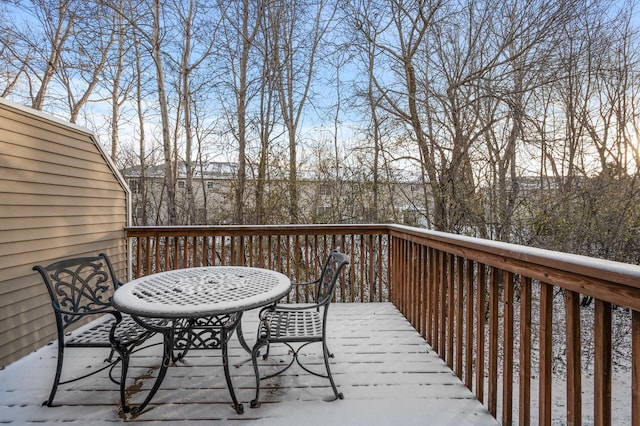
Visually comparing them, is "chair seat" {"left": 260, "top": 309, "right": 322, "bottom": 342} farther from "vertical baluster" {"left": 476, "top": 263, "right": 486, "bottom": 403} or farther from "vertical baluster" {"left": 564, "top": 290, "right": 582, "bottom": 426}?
"vertical baluster" {"left": 564, "top": 290, "right": 582, "bottom": 426}

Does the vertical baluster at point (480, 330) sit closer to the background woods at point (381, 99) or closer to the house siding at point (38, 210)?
the house siding at point (38, 210)

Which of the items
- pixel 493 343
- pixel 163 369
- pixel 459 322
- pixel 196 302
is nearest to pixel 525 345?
Result: pixel 493 343

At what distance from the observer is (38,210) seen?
110 inches

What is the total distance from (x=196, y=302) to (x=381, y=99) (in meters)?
5.41

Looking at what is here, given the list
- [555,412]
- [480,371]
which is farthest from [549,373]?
[555,412]

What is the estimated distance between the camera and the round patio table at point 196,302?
64.9 inches

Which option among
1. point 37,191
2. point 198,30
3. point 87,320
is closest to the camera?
point 37,191

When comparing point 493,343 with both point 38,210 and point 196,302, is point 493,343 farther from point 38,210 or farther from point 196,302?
point 38,210

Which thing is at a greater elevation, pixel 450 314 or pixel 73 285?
pixel 73 285

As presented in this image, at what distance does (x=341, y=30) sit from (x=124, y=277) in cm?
598

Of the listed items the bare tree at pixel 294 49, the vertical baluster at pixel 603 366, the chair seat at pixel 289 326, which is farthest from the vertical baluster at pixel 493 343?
the bare tree at pixel 294 49

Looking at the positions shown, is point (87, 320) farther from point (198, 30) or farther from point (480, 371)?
point (198, 30)

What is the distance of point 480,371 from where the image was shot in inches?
73.2

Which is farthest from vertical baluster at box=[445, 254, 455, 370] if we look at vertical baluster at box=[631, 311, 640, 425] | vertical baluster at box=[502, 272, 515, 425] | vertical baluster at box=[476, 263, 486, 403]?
vertical baluster at box=[631, 311, 640, 425]
